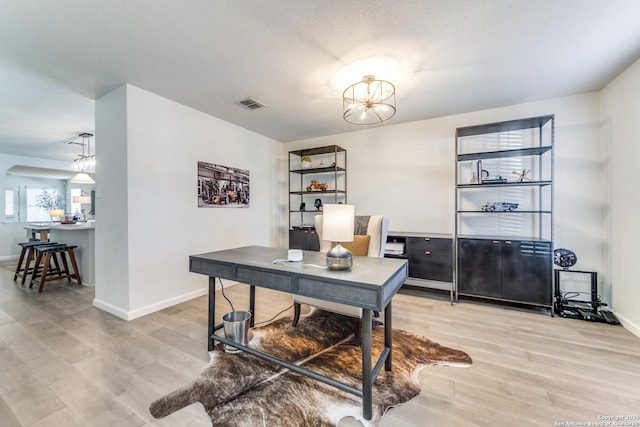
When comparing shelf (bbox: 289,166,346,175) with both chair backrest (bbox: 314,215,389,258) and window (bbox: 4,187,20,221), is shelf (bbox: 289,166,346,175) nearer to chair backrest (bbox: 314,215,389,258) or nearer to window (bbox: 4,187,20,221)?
chair backrest (bbox: 314,215,389,258)

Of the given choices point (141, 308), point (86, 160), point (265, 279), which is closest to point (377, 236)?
point (265, 279)

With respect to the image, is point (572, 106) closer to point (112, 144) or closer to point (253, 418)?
point (253, 418)

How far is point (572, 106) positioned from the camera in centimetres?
313

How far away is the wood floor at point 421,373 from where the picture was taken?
1.50 meters

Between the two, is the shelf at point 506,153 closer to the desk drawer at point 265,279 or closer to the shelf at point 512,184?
the shelf at point 512,184

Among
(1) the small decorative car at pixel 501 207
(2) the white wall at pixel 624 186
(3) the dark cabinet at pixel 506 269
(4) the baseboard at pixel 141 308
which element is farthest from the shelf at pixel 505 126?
(4) the baseboard at pixel 141 308

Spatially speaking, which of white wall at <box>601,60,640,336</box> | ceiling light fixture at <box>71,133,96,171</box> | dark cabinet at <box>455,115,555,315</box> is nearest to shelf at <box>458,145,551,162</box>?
dark cabinet at <box>455,115,555,315</box>

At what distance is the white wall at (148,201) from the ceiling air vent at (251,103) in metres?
0.68

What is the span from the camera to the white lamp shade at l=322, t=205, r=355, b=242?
5.44 feet

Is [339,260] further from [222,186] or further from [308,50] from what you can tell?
[222,186]

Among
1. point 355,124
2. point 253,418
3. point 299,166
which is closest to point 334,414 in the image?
point 253,418

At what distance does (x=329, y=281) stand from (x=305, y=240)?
9.42 ft

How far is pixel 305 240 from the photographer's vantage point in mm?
4332

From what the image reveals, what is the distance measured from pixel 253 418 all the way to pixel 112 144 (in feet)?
10.1
